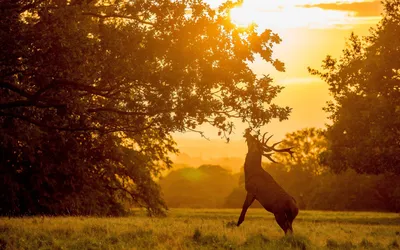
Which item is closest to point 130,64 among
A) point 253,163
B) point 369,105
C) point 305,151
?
point 253,163

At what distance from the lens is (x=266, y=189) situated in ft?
58.6

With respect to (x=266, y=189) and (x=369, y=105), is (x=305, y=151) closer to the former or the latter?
(x=369, y=105)

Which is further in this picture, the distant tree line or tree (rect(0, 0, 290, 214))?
the distant tree line

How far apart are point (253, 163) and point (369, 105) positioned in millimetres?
17240

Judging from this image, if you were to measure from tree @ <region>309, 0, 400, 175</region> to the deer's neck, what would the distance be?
14.5 meters

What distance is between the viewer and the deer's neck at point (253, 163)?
18703 millimetres

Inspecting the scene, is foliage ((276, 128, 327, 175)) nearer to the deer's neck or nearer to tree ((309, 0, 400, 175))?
tree ((309, 0, 400, 175))

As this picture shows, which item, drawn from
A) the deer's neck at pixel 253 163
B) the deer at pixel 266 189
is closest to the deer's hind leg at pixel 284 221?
the deer at pixel 266 189

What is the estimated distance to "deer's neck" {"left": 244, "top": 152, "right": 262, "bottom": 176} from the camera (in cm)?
1870

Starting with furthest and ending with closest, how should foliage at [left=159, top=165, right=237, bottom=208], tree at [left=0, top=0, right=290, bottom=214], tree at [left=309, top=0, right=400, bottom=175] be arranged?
foliage at [left=159, top=165, right=237, bottom=208] → tree at [left=309, top=0, right=400, bottom=175] → tree at [left=0, top=0, right=290, bottom=214]

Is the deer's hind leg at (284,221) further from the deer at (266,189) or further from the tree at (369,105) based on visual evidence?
the tree at (369,105)

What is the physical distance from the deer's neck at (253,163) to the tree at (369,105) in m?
14.5

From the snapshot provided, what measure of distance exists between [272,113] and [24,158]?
17040mm

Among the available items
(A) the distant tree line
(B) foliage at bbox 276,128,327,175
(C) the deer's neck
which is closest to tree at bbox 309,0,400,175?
(A) the distant tree line
